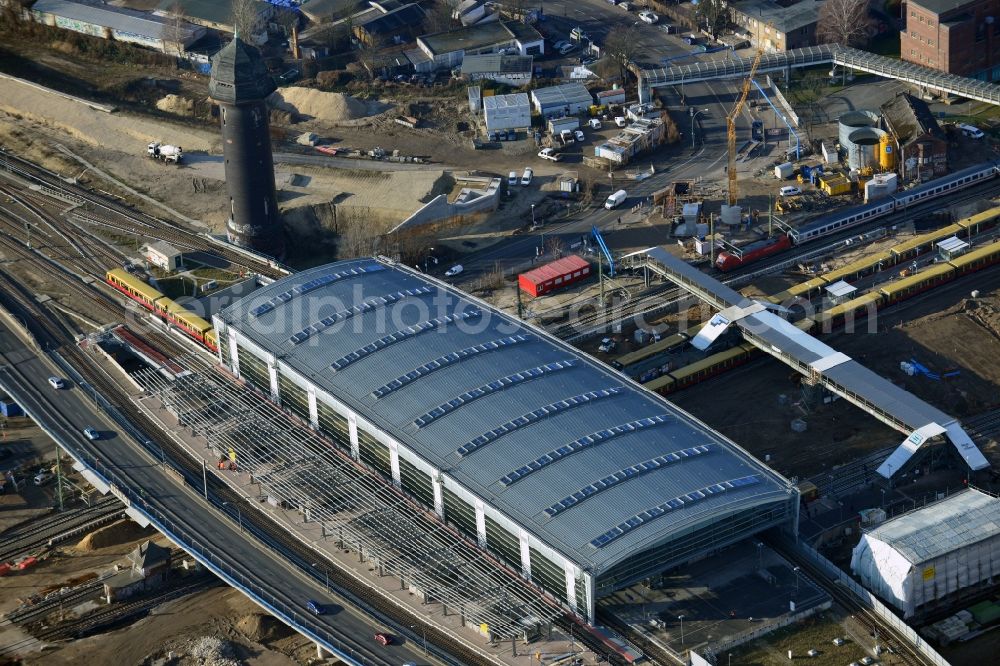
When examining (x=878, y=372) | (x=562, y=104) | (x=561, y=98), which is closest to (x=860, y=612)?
(x=878, y=372)

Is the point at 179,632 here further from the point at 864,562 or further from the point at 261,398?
the point at 864,562

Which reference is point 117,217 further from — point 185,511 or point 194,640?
point 194,640

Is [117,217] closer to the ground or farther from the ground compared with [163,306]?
farther from the ground

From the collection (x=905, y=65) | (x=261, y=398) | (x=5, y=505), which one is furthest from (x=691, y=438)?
(x=905, y=65)

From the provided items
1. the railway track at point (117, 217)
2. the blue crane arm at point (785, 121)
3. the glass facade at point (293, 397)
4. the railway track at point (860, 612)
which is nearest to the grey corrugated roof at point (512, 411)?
the glass facade at point (293, 397)

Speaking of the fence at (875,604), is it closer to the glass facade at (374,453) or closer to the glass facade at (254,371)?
the glass facade at (374,453)

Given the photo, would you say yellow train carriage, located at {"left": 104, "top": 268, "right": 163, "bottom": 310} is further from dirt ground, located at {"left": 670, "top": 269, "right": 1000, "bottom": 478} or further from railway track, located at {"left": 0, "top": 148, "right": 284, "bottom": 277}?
dirt ground, located at {"left": 670, "top": 269, "right": 1000, "bottom": 478}
